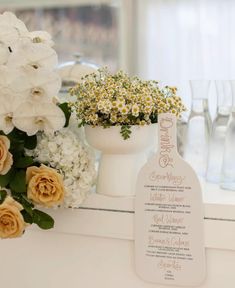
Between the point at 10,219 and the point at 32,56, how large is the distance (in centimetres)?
34

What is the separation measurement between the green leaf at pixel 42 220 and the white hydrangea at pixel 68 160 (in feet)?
0.16

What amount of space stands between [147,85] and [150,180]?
220 mm

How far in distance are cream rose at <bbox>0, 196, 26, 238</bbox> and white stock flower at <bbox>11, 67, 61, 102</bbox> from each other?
0.22 metres

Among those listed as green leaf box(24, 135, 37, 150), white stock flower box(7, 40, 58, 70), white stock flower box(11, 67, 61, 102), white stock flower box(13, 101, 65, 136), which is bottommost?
green leaf box(24, 135, 37, 150)

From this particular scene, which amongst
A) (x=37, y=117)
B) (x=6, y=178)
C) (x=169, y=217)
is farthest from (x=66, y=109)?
(x=169, y=217)

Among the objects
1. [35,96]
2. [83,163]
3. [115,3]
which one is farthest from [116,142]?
[115,3]

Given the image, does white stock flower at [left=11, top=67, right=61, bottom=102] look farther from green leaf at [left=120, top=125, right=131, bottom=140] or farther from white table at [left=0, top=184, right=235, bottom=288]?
white table at [left=0, top=184, right=235, bottom=288]

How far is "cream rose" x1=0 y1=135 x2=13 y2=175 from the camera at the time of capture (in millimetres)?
972

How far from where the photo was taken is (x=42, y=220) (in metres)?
1.04

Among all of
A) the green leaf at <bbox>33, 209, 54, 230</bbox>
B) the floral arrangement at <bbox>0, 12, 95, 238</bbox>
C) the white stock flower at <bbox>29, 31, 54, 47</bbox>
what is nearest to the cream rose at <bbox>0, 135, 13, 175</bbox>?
the floral arrangement at <bbox>0, 12, 95, 238</bbox>

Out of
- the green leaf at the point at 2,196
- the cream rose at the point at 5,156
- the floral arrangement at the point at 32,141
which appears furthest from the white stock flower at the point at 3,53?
the green leaf at the point at 2,196

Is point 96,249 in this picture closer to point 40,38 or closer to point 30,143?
point 30,143

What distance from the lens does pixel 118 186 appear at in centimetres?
110

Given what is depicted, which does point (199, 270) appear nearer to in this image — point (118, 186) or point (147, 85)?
point (118, 186)
